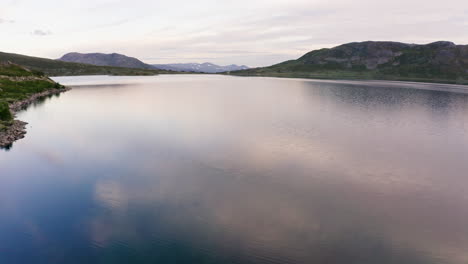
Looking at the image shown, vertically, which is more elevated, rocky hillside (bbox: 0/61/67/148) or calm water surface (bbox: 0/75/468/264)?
rocky hillside (bbox: 0/61/67/148)

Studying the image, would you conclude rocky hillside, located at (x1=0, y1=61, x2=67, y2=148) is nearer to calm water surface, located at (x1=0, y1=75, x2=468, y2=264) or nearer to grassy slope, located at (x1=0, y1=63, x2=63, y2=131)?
grassy slope, located at (x1=0, y1=63, x2=63, y2=131)

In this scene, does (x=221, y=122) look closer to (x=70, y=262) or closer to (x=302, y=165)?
(x=302, y=165)

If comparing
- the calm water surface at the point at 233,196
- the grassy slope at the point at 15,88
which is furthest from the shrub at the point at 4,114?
the calm water surface at the point at 233,196

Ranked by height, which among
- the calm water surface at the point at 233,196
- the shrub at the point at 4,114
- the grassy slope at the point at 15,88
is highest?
the grassy slope at the point at 15,88

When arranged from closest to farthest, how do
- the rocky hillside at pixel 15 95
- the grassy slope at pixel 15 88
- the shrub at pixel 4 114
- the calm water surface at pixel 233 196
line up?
the calm water surface at pixel 233 196 → the rocky hillside at pixel 15 95 → the shrub at pixel 4 114 → the grassy slope at pixel 15 88

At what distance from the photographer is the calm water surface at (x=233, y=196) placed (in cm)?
1659

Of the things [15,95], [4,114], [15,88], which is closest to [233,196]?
[4,114]

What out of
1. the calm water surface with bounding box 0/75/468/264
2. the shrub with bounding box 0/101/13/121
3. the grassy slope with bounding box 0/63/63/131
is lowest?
the calm water surface with bounding box 0/75/468/264

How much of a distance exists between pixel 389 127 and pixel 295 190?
3586cm

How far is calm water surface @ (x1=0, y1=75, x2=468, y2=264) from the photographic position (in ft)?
54.4

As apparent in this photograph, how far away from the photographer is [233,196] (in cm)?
2302

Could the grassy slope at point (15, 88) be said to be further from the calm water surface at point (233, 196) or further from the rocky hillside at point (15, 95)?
the calm water surface at point (233, 196)

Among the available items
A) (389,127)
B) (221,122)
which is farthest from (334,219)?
(389,127)

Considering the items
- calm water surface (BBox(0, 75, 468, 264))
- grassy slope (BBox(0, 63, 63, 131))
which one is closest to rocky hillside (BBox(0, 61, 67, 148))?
grassy slope (BBox(0, 63, 63, 131))
